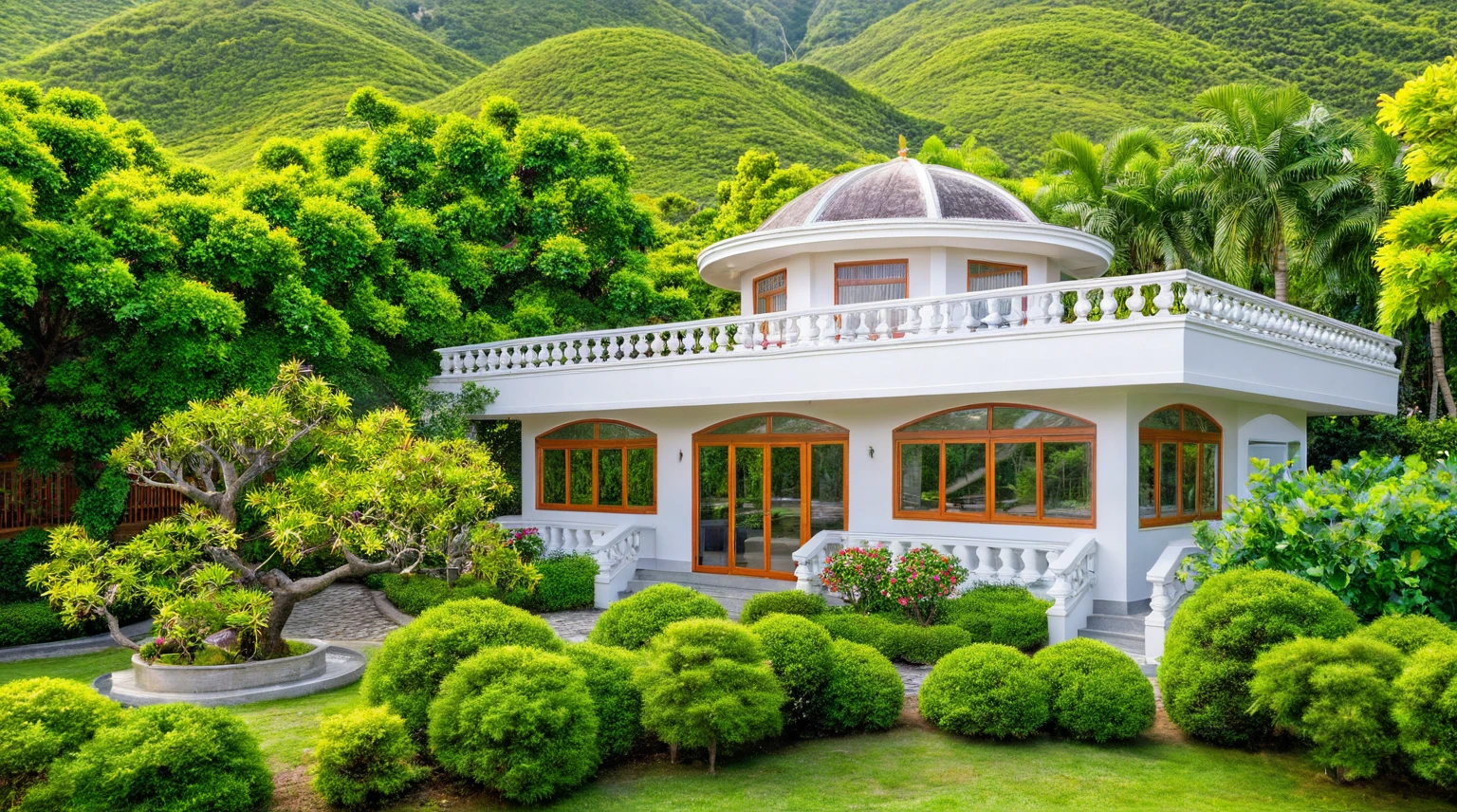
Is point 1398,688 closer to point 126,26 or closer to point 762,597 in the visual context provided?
point 762,597

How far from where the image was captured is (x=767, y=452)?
17.3 m

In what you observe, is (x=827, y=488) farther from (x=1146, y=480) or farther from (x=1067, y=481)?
(x=1146, y=480)

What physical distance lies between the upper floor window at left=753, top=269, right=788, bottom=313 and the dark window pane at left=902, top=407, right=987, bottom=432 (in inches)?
150

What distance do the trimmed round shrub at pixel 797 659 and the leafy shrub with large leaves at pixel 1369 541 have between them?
4.24 meters

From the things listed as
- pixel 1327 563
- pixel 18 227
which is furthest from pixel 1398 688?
pixel 18 227

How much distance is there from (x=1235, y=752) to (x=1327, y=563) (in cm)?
208

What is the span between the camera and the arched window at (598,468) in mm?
19109

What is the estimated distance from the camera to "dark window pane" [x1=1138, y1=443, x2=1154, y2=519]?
14.5 m

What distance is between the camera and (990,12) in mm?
77875

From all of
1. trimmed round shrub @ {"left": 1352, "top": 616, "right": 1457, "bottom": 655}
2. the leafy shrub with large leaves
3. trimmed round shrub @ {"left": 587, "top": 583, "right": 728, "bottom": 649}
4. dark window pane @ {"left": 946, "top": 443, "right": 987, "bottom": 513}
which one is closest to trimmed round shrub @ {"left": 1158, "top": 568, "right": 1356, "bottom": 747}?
trimmed round shrub @ {"left": 1352, "top": 616, "right": 1457, "bottom": 655}

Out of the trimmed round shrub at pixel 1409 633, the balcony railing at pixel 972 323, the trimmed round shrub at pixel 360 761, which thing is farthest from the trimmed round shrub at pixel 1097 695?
the balcony railing at pixel 972 323

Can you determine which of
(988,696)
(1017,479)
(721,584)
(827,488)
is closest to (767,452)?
(827,488)

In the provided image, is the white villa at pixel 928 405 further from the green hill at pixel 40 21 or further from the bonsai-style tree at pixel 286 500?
the green hill at pixel 40 21

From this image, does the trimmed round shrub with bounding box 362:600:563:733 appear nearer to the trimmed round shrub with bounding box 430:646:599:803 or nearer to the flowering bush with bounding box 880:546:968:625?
the trimmed round shrub with bounding box 430:646:599:803
